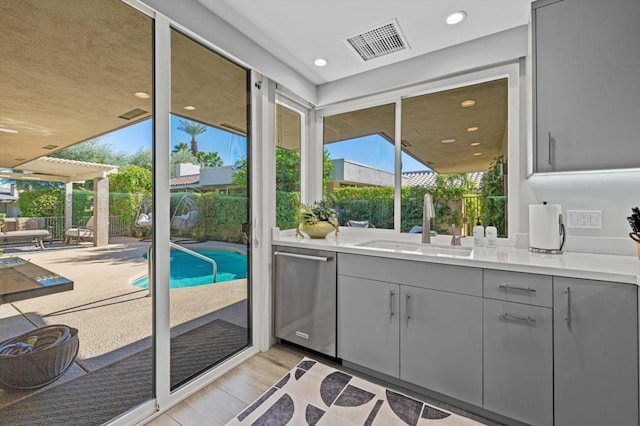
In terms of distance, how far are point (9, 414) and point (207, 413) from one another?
0.88 metres

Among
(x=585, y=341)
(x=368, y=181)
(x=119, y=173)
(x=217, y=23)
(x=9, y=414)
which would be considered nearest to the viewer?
(x=9, y=414)

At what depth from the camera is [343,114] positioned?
308 cm

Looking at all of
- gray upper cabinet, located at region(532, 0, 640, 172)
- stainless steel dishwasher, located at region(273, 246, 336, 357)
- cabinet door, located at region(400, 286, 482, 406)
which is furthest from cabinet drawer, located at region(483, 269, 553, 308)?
stainless steel dishwasher, located at region(273, 246, 336, 357)

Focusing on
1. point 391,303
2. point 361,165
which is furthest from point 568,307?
point 361,165

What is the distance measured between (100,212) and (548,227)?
258 centimetres

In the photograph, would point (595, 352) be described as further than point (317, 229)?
No

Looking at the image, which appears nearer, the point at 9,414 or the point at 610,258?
the point at 9,414

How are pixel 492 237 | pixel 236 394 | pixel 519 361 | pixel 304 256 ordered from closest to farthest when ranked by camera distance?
pixel 519 361
pixel 236 394
pixel 492 237
pixel 304 256

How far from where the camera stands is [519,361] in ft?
5.22

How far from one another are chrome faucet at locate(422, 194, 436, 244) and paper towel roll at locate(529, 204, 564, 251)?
2.22 feet

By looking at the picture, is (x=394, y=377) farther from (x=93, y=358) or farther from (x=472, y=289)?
(x=93, y=358)

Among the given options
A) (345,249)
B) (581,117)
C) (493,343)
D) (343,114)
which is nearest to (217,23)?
(343,114)

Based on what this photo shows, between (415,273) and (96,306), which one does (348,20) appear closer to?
(415,273)

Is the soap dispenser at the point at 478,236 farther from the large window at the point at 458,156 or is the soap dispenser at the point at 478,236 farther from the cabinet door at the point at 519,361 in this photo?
the cabinet door at the point at 519,361
